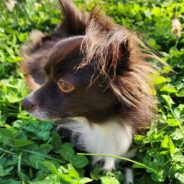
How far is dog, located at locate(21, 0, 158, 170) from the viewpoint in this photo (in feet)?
7.32

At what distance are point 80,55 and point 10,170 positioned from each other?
29.3 inches

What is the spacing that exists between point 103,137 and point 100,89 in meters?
0.43

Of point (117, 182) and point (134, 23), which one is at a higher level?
point (134, 23)

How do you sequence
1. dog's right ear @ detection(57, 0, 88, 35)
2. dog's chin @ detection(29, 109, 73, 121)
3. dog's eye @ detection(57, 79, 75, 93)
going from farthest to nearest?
dog's right ear @ detection(57, 0, 88, 35)
dog's chin @ detection(29, 109, 73, 121)
dog's eye @ detection(57, 79, 75, 93)

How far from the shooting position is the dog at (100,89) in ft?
7.32

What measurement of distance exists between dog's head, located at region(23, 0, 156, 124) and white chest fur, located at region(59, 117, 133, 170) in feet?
0.30

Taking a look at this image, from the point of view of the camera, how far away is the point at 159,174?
236 cm

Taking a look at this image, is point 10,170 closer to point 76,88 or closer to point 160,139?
point 76,88

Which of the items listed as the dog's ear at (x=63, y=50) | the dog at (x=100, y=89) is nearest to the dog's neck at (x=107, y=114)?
the dog at (x=100, y=89)

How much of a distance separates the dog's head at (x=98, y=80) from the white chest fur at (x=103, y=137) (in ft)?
0.30

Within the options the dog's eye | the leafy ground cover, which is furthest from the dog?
the leafy ground cover

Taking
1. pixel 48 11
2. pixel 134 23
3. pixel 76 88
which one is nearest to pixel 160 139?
pixel 76 88

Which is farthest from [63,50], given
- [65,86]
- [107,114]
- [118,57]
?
[107,114]

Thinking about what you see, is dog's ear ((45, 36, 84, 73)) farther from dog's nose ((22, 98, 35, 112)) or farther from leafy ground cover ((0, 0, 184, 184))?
leafy ground cover ((0, 0, 184, 184))
